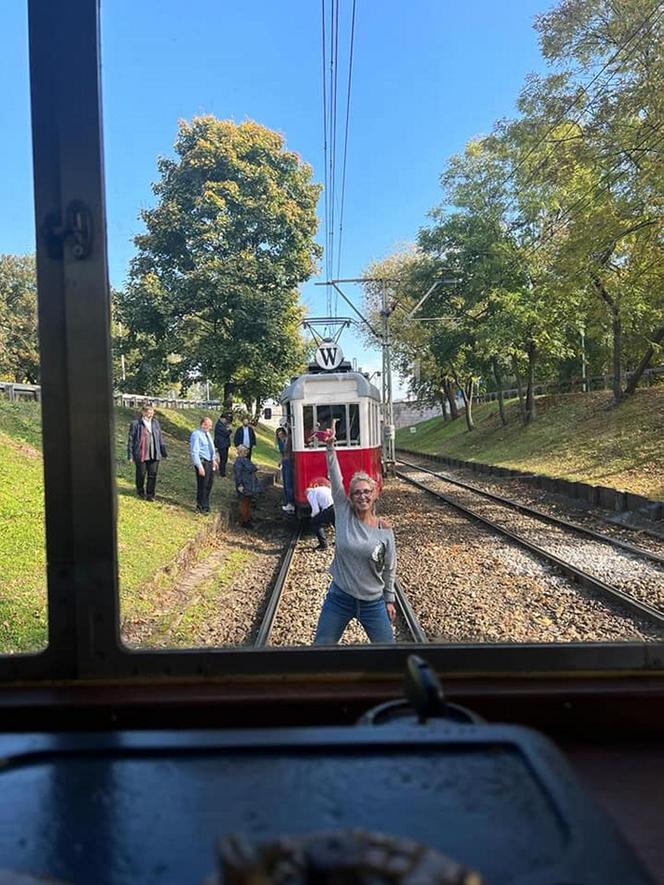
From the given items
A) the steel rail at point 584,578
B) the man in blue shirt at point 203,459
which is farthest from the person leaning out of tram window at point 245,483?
the steel rail at point 584,578

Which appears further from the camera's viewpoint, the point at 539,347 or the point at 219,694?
the point at 539,347

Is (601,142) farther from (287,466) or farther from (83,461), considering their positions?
(83,461)

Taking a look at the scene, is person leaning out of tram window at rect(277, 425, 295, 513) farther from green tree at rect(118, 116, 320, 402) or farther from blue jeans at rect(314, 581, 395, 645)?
blue jeans at rect(314, 581, 395, 645)

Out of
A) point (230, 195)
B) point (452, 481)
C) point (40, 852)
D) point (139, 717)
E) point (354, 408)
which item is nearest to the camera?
point (40, 852)

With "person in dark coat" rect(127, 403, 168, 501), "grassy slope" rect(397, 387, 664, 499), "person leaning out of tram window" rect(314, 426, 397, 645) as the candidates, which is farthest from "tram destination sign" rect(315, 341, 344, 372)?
"person leaning out of tram window" rect(314, 426, 397, 645)

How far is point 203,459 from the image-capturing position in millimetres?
10820

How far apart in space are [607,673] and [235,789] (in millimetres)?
1133

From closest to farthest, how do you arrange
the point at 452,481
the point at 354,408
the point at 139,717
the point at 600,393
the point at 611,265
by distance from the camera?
the point at 139,717 → the point at 354,408 → the point at 611,265 → the point at 452,481 → the point at 600,393

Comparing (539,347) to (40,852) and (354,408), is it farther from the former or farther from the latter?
(40,852)

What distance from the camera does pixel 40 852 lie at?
876 millimetres

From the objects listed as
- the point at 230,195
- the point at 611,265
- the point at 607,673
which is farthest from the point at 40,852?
the point at 611,265

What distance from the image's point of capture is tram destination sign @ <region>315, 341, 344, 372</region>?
37.5 feet

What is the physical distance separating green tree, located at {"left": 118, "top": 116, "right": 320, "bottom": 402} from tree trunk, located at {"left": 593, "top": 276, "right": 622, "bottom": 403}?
866 cm

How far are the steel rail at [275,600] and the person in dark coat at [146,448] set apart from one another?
2699 mm
